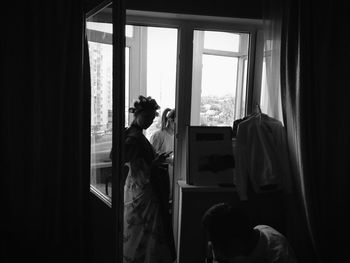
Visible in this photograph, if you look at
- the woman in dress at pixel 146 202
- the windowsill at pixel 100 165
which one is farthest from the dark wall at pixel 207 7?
the windowsill at pixel 100 165

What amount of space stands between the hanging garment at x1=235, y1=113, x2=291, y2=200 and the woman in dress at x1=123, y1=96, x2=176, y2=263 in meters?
0.54

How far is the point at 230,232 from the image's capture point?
47.8 inches

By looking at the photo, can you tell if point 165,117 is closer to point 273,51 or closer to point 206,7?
point 206,7

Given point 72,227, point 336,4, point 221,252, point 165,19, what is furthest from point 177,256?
point 336,4

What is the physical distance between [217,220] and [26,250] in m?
1.35

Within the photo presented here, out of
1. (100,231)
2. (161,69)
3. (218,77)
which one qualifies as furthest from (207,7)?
(100,231)

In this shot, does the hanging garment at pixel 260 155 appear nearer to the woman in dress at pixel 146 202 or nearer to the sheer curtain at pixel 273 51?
the sheer curtain at pixel 273 51

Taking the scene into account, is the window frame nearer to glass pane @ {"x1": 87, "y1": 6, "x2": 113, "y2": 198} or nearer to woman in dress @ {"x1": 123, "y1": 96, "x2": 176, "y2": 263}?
woman in dress @ {"x1": 123, "y1": 96, "x2": 176, "y2": 263}

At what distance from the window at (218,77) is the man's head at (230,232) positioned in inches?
58.3

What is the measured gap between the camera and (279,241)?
1308 millimetres

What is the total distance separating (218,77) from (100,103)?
103 centimetres

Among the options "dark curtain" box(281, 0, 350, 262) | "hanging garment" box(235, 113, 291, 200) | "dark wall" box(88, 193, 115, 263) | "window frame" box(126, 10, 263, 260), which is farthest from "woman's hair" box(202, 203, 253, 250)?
"window frame" box(126, 10, 263, 260)

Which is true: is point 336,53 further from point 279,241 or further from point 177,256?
point 177,256

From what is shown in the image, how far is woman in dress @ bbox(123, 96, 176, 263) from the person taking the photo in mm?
2270
